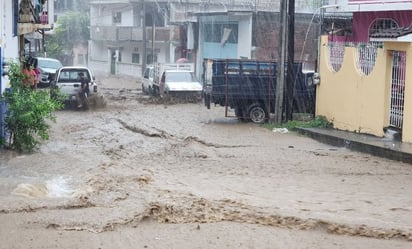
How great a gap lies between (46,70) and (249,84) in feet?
Answer: 50.5

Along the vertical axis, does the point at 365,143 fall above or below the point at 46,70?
below

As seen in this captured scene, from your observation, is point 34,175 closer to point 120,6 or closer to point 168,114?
point 168,114

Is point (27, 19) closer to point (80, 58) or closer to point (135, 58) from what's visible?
point (135, 58)

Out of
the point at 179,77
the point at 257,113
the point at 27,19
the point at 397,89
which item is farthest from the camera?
the point at 179,77

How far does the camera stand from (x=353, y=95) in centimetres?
1945

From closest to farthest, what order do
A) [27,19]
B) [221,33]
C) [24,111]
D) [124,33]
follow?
1. [24,111]
2. [27,19]
3. [221,33]
4. [124,33]

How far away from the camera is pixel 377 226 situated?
28.4ft

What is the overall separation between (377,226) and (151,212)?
9.47 feet

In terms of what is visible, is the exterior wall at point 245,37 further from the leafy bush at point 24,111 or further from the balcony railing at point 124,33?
the leafy bush at point 24,111

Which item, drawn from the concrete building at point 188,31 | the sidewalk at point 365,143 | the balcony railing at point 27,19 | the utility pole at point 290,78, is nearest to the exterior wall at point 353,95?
the sidewalk at point 365,143

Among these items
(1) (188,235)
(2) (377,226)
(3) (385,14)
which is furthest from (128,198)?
(3) (385,14)

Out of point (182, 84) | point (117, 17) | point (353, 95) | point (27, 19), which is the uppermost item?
point (117, 17)

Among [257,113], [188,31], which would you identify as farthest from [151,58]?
[257,113]

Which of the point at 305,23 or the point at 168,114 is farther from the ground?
the point at 305,23
